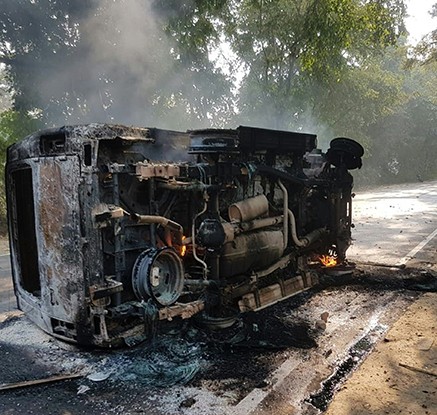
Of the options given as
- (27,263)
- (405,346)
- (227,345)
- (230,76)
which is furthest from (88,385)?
(230,76)

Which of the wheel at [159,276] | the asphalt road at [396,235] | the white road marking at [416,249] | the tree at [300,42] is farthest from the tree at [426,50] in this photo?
Answer: the wheel at [159,276]

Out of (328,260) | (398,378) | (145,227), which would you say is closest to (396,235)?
(328,260)

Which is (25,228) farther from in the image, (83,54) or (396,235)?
(83,54)

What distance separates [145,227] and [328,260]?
365cm

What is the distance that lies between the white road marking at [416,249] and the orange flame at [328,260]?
4.33 feet

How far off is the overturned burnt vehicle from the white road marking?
2.86 metres

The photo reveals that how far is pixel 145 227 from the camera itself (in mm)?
3904

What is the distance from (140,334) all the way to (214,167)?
174 centimetres

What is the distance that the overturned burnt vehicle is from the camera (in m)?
3.41

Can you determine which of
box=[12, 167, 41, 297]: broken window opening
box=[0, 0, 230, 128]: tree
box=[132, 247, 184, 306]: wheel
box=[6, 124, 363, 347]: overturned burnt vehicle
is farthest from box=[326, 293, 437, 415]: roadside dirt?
box=[0, 0, 230, 128]: tree

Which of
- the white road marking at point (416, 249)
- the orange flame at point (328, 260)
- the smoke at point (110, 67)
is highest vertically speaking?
the smoke at point (110, 67)

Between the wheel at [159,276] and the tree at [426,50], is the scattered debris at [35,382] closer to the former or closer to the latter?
the wheel at [159,276]

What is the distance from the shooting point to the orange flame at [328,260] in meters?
6.44

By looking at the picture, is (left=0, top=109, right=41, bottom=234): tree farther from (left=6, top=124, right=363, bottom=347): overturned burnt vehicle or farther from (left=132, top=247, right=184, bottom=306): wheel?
(left=132, top=247, right=184, bottom=306): wheel
